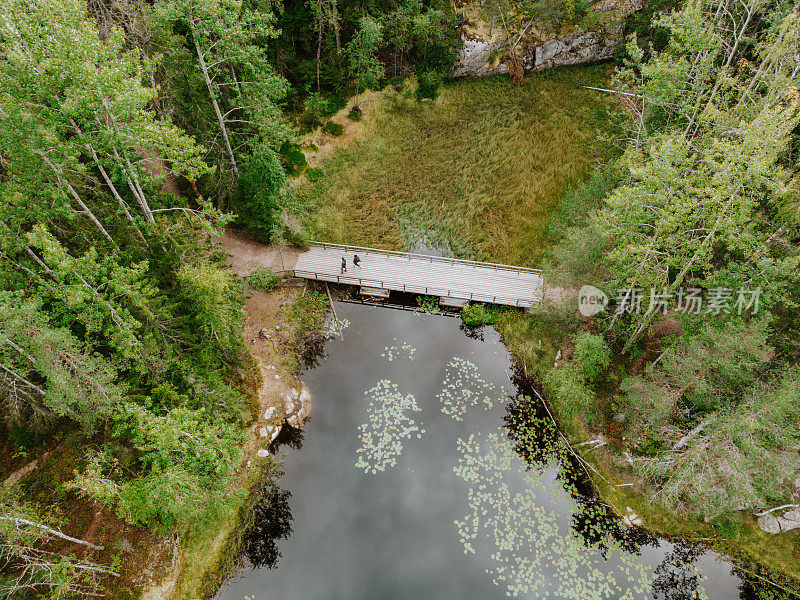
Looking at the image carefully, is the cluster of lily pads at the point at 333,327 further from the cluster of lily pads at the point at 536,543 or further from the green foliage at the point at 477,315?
the cluster of lily pads at the point at 536,543

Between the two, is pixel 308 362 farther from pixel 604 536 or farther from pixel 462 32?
pixel 462 32

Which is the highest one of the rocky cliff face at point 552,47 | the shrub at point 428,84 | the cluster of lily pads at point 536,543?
the rocky cliff face at point 552,47

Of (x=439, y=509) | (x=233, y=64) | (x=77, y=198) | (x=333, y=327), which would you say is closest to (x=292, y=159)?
(x=233, y=64)

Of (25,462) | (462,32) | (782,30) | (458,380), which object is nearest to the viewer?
(25,462)

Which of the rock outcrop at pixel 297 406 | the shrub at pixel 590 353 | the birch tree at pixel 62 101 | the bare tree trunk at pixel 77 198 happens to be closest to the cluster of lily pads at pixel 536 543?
the shrub at pixel 590 353

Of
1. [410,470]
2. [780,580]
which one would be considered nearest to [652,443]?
[780,580]

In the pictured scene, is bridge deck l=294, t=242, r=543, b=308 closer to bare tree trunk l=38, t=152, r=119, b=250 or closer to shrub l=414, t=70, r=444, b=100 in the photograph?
bare tree trunk l=38, t=152, r=119, b=250

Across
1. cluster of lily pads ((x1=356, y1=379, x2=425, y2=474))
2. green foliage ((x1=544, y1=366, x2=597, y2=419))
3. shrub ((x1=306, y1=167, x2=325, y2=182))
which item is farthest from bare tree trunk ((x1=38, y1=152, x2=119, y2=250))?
green foliage ((x1=544, y1=366, x2=597, y2=419))
